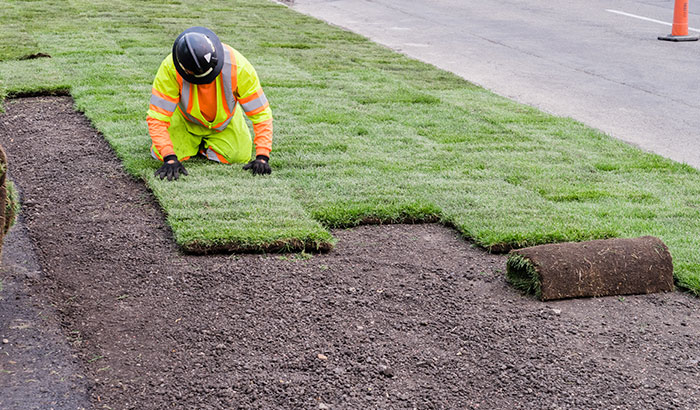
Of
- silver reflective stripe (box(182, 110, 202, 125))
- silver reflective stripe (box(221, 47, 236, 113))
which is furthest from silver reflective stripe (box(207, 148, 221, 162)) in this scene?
silver reflective stripe (box(221, 47, 236, 113))

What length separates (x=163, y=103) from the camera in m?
6.21

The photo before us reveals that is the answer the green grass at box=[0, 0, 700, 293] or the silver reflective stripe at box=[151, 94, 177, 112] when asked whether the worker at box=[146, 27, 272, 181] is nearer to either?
the silver reflective stripe at box=[151, 94, 177, 112]

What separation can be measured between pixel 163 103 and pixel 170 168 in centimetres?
51

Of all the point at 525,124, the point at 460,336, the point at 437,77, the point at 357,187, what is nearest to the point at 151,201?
the point at 357,187

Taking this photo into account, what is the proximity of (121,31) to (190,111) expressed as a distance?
23.0ft

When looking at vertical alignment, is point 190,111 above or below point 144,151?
above

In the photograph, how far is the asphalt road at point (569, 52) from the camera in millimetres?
8680

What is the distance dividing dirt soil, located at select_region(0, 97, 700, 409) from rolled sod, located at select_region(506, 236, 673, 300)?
0.07 meters

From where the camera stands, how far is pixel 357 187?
606 cm

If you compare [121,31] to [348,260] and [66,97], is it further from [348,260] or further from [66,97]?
[348,260]

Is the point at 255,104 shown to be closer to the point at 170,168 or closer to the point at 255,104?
the point at 255,104

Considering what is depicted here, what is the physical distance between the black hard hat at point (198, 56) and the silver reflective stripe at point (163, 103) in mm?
260

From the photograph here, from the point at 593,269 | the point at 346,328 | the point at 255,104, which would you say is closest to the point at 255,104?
the point at 255,104

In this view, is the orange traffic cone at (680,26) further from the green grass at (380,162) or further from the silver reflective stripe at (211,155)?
the silver reflective stripe at (211,155)
